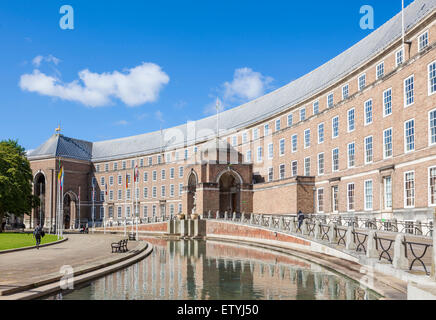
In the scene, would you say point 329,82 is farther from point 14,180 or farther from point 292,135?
point 14,180

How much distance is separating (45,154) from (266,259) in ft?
237

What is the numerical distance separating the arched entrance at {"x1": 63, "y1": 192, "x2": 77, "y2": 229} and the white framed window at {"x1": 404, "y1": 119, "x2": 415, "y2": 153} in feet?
234

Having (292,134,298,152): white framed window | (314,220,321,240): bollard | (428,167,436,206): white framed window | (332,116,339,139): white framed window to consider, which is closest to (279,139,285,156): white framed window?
(292,134,298,152): white framed window

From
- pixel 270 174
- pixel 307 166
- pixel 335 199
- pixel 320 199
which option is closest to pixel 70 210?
pixel 270 174

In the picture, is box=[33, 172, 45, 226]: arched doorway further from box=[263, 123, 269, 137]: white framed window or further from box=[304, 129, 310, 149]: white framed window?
box=[304, 129, 310, 149]: white framed window

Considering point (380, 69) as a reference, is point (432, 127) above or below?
below

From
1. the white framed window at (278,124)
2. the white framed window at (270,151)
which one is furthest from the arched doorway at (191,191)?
the white framed window at (278,124)

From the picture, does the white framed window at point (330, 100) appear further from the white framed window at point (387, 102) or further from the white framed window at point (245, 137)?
the white framed window at point (245, 137)

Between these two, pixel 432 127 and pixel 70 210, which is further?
pixel 70 210

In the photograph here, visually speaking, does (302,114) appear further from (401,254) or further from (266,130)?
(401,254)

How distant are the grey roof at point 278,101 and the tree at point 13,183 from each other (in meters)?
27.6

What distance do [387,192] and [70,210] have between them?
2798 inches

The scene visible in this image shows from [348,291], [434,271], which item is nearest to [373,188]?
[348,291]

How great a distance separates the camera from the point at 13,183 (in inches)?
2328
